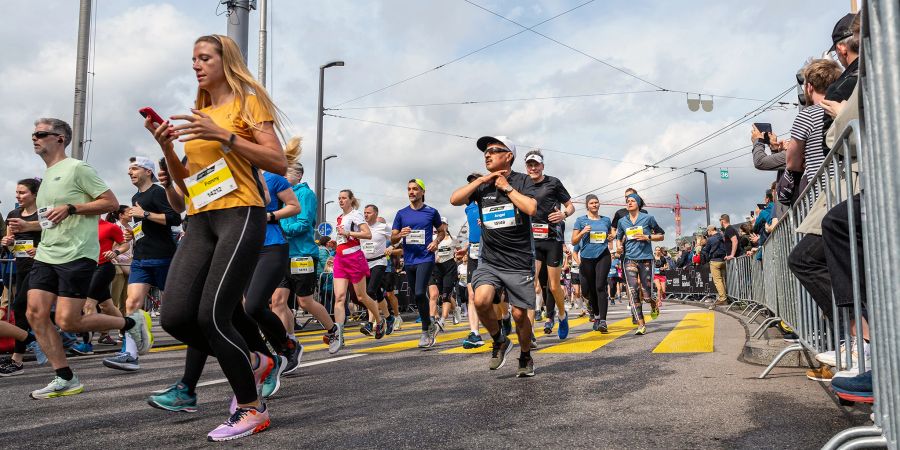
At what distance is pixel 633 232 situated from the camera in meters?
10.1

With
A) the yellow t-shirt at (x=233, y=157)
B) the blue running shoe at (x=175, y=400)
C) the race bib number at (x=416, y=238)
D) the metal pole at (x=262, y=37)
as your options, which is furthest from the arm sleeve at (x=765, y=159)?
the metal pole at (x=262, y=37)

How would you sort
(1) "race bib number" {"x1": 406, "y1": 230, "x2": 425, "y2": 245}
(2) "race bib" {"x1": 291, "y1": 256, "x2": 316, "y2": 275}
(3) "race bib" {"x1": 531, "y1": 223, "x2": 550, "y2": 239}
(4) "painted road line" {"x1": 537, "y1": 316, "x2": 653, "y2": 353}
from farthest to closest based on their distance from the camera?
1. (1) "race bib number" {"x1": 406, "y1": 230, "x2": 425, "y2": 245}
2. (3) "race bib" {"x1": 531, "y1": 223, "x2": 550, "y2": 239}
3. (4) "painted road line" {"x1": 537, "y1": 316, "x2": 653, "y2": 353}
4. (2) "race bib" {"x1": 291, "y1": 256, "x2": 316, "y2": 275}

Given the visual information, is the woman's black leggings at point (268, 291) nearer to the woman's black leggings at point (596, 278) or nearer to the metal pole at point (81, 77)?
the woman's black leggings at point (596, 278)

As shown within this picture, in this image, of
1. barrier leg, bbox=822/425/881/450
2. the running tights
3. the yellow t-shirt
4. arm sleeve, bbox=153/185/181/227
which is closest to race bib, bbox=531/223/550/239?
the running tights

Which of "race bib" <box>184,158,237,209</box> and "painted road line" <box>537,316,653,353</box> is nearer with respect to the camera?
"race bib" <box>184,158,237,209</box>

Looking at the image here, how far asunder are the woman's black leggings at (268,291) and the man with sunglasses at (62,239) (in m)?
1.27

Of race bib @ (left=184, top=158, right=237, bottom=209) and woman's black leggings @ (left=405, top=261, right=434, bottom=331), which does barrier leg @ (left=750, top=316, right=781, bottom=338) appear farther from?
race bib @ (left=184, top=158, right=237, bottom=209)

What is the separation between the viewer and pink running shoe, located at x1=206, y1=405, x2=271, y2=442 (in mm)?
3188

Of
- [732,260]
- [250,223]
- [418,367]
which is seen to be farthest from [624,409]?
[732,260]

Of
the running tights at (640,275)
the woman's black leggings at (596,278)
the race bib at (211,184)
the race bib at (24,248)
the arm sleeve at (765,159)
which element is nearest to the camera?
A: the race bib at (211,184)

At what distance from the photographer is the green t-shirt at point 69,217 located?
516 centimetres

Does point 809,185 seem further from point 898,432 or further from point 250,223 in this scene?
point 250,223

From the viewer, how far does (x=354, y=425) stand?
135 inches

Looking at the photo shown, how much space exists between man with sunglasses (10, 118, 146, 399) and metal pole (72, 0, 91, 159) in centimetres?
688
